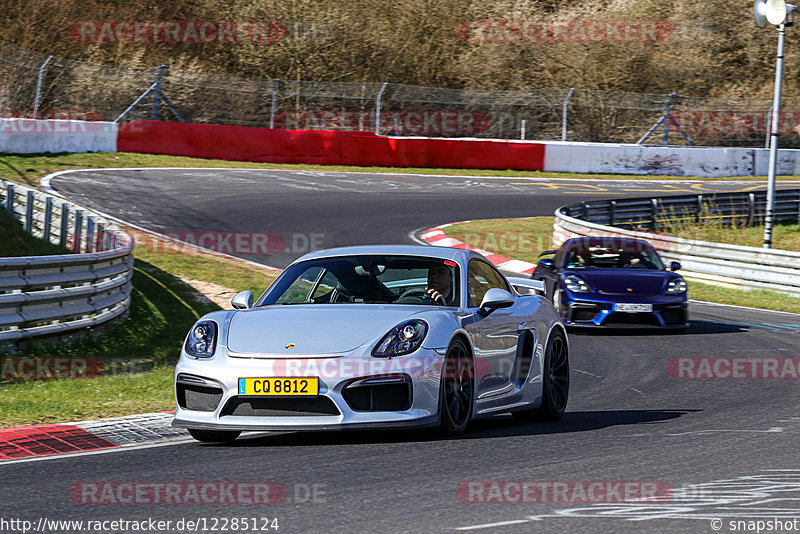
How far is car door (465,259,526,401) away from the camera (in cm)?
742

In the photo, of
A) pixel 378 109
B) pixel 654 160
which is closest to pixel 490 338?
pixel 378 109

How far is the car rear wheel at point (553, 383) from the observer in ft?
27.1

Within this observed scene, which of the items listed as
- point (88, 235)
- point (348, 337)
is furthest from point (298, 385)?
point (88, 235)

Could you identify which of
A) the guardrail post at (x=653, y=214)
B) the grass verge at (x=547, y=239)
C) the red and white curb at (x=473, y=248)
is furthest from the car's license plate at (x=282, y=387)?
the guardrail post at (x=653, y=214)

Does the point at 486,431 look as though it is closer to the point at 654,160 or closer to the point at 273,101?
the point at 273,101

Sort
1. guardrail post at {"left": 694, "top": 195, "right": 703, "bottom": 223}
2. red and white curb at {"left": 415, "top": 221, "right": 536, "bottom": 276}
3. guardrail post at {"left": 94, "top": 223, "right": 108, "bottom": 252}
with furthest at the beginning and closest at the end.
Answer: guardrail post at {"left": 694, "top": 195, "right": 703, "bottom": 223}, red and white curb at {"left": 415, "top": 221, "right": 536, "bottom": 276}, guardrail post at {"left": 94, "top": 223, "right": 108, "bottom": 252}

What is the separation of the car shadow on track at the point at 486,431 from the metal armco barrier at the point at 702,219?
39.0 feet

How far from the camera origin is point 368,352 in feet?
21.9

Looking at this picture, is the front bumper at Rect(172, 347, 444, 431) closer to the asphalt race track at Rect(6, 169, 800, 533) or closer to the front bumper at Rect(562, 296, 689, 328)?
the asphalt race track at Rect(6, 169, 800, 533)

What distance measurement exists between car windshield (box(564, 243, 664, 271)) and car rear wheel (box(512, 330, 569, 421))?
675 cm

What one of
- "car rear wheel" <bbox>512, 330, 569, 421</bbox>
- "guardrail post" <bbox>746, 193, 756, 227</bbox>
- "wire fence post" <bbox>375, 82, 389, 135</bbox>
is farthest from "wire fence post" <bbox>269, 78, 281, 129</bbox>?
"car rear wheel" <bbox>512, 330, 569, 421</bbox>

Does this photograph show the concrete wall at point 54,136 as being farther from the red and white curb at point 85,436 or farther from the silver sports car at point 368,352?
the silver sports car at point 368,352

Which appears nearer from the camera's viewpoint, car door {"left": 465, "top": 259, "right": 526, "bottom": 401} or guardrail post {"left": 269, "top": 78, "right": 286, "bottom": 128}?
car door {"left": 465, "top": 259, "right": 526, "bottom": 401}

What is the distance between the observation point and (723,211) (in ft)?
89.9
